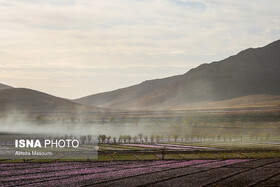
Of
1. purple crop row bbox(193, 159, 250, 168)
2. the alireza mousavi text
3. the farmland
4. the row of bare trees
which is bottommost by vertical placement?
the farmland

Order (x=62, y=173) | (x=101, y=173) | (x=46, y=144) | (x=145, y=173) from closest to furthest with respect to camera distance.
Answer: (x=62, y=173) < (x=101, y=173) < (x=145, y=173) < (x=46, y=144)

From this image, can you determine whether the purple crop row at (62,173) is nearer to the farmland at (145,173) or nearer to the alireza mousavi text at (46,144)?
the farmland at (145,173)

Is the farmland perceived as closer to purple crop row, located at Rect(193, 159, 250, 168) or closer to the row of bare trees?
purple crop row, located at Rect(193, 159, 250, 168)

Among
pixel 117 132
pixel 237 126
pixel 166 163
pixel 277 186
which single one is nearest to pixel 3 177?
pixel 166 163

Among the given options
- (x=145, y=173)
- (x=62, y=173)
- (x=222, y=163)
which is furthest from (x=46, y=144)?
(x=145, y=173)

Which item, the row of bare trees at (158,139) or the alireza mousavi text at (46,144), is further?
the row of bare trees at (158,139)

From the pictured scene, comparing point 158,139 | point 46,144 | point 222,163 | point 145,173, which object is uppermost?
point 158,139

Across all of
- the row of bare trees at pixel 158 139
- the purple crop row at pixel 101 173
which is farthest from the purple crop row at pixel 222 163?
the row of bare trees at pixel 158 139

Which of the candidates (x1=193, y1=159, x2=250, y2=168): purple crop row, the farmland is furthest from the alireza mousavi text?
(x1=193, y1=159, x2=250, y2=168): purple crop row

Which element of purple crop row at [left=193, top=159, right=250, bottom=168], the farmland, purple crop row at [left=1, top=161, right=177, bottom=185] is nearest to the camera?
the farmland

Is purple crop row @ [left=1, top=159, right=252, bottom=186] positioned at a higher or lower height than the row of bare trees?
lower

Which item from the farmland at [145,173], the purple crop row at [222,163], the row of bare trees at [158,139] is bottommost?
the farmland at [145,173]

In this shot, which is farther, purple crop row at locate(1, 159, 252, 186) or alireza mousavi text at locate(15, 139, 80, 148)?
alireza mousavi text at locate(15, 139, 80, 148)

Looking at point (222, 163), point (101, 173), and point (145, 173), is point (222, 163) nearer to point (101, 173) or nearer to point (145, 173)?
point (145, 173)
